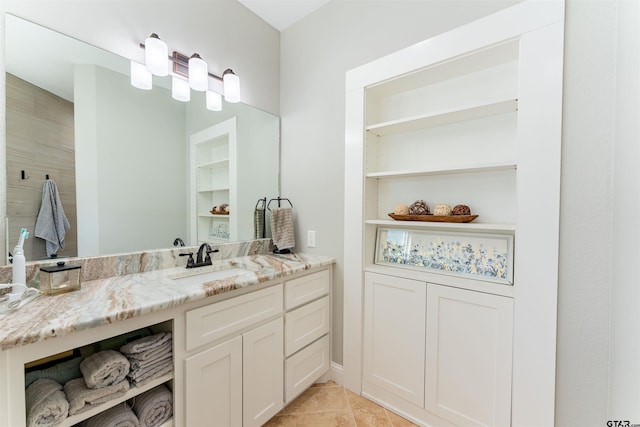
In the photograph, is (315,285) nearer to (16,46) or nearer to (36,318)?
(36,318)

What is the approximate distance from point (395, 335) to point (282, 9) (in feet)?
8.03

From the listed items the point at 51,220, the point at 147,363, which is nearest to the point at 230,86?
the point at 51,220

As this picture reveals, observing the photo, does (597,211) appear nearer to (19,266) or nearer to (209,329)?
(209,329)

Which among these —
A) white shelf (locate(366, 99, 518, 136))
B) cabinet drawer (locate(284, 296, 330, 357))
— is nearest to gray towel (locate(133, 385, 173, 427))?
cabinet drawer (locate(284, 296, 330, 357))

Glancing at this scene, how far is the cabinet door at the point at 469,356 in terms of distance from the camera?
1.33m

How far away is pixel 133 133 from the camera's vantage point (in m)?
1.50

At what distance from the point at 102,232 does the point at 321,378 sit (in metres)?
1.69

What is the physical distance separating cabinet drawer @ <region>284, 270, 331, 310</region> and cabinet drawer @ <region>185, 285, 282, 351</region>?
0.07 meters

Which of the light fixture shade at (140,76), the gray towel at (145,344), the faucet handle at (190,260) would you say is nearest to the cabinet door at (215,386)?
the gray towel at (145,344)

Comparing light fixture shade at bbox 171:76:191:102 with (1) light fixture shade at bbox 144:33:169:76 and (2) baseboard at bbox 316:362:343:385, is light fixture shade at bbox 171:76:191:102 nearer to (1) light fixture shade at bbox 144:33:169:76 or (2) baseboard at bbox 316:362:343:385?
(1) light fixture shade at bbox 144:33:169:76

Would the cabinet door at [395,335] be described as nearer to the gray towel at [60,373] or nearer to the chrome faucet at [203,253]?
the chrome faucet at [203,253]

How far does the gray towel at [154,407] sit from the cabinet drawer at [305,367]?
64 cm

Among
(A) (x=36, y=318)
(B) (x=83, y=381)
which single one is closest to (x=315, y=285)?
(B) (x=83, y=381)

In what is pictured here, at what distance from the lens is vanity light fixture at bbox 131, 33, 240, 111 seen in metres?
1.46
